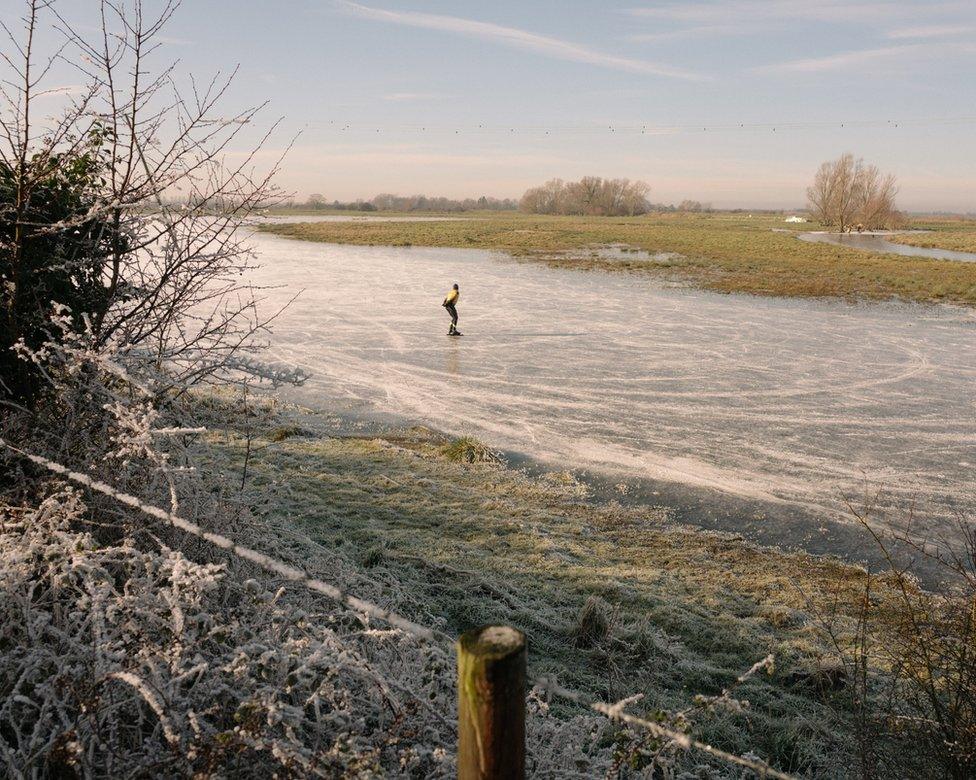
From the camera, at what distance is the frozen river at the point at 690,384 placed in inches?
368

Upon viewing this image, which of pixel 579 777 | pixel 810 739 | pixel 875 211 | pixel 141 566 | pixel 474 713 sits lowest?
pixel 810 739

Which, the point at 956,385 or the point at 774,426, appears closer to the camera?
the point at 774,426

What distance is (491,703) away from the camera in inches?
80.0

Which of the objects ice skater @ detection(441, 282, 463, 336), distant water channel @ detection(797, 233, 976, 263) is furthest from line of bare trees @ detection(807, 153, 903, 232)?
ice skater @ detection(441, 282, 463, 336)

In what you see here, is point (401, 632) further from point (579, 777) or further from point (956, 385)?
point (956, 385)

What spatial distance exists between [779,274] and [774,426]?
87.1ft

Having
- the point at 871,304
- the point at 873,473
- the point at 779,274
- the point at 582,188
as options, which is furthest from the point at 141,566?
the point at 582,188

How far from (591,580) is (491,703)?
470cm

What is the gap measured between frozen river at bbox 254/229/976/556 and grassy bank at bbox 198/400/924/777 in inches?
52.2

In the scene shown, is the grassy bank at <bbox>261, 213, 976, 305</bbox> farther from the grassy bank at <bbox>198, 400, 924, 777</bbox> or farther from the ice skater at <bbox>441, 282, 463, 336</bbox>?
the grassy bank at <bbox>198, 400, 924, 777</bbox>

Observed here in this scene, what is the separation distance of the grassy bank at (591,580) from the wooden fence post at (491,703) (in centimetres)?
253

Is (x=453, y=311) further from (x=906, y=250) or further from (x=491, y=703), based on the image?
(x=906, y=250)

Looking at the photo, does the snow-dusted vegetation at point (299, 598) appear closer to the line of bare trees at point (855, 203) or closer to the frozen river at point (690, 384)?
the frozen river at point (690, 384)

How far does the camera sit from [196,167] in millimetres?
5406
